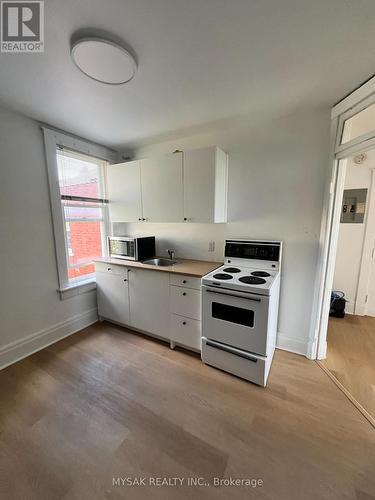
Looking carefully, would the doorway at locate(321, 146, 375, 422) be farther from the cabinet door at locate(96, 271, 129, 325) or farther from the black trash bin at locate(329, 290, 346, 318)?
the cabinet door at locate(96, 271, 129, 325)

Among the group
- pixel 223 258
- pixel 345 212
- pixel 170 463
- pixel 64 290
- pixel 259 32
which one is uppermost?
pixel 259 32

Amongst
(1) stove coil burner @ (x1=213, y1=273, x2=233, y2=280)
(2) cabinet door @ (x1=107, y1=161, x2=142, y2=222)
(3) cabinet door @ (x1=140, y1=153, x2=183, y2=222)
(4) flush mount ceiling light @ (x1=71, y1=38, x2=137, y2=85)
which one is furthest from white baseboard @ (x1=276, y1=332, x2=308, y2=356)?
(4) flush mount ceiling light @ (x1=71, y1=38, x2=137, y2=85)

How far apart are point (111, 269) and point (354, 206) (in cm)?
344

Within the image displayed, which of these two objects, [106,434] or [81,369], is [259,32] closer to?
[106,434]

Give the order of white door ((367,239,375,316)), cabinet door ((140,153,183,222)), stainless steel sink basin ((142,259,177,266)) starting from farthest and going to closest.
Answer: white door ((367,239,375,316)) → stainless steel sink basin ((142,259,177,266)) → cabinet door ((140,153,183,222))

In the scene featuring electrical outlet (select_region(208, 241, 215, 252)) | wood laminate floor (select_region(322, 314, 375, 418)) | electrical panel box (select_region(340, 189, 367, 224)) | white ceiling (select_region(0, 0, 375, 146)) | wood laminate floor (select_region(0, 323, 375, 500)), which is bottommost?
wood laminate floor (select_region(0, 323, 375, 500))

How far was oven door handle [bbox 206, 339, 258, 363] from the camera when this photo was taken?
1.73m

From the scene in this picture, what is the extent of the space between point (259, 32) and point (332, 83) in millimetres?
803

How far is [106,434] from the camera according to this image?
53.6 inches

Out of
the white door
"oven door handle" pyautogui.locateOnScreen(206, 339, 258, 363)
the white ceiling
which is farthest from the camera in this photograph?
Answer: the white door

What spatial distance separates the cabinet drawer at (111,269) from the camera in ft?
7.99

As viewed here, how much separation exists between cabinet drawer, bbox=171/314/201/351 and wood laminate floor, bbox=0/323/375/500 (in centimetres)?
20

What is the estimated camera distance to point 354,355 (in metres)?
2.10

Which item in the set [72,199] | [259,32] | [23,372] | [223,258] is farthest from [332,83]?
[23,372]
